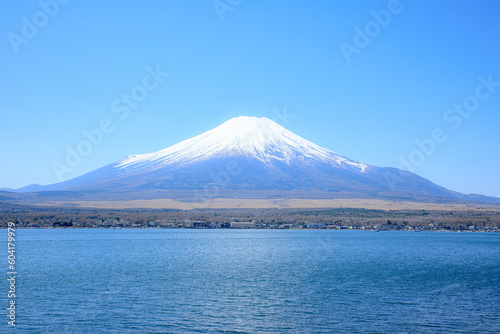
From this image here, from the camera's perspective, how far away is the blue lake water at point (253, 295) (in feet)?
60.3

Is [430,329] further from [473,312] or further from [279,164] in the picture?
[279,164]

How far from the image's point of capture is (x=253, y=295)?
23.9 metres

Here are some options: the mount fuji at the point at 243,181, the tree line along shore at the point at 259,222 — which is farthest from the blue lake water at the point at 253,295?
the mount fuji at the point at 243,181

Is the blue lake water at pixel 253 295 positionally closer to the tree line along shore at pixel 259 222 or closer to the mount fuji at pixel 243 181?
the tree line along shore at pixel 259 222

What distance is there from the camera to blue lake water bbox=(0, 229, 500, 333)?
1838cm

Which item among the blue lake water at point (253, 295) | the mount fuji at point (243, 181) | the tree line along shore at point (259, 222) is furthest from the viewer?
the mount fuji at point (243, 181)

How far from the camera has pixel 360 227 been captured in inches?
3856

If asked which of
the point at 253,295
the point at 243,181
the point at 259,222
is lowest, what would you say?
the point at 259,222

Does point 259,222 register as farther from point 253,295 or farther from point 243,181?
point 253,295

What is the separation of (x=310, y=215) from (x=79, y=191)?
297 feet

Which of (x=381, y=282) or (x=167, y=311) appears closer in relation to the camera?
(x=167, y=311)

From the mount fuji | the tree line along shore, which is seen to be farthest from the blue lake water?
the mount fuji

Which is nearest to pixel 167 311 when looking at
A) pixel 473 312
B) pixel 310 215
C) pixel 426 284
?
pixel 473 312

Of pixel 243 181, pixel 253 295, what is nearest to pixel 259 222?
pixel 243 181
